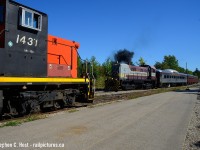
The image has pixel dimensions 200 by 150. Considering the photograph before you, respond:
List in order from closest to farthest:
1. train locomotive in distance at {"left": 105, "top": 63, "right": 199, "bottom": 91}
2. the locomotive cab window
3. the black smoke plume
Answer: the locomotive cab window, train locomotive in distance at {"left": 105, "top": 63, "right": 199, "bottom": 91}, the black smoke plume

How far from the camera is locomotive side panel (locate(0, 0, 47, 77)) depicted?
10016mm

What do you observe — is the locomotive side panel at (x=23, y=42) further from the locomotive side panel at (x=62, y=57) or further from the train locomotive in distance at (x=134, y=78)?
the train locomotive in distance at (x=134, y=78)

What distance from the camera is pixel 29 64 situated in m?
10.9

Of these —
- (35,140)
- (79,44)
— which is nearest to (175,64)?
(79,44)

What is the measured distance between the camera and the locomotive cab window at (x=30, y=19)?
33.9 ft

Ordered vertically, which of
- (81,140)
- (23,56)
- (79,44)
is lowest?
(81,140)

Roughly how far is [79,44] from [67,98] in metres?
2.94

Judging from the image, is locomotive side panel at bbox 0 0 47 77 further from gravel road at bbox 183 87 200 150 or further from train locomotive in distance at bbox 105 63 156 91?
train locomotive in distance at bbox 105 63 156 91

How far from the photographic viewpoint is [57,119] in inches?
402

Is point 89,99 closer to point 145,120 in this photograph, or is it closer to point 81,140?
point 145,120

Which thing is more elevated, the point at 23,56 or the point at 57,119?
the point at 23,56

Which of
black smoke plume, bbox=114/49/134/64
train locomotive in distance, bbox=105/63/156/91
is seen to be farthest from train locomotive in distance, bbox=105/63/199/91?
black smoke plume, bbox=114/49/134/64

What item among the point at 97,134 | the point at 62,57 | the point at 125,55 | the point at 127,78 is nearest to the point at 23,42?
the point at 62,57

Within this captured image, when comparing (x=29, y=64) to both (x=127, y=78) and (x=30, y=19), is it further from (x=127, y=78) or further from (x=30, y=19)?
(x=127, y=78)
